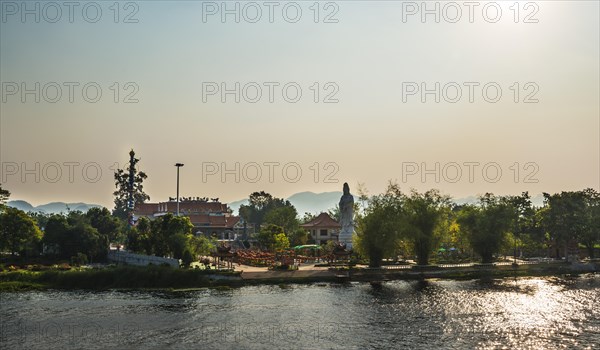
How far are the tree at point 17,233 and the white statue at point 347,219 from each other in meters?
45.3

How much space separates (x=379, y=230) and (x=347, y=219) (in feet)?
62.2

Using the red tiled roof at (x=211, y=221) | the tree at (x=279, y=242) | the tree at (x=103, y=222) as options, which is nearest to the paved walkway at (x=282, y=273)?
the tree at (x=279, y=242)

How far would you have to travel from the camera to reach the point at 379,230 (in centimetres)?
6975

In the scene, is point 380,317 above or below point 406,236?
below

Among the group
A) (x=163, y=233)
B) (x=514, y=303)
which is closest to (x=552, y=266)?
(x=514, y=303)

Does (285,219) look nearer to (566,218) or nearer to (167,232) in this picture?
(167,232)

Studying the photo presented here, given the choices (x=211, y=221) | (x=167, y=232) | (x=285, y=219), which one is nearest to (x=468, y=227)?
(x=167, y=232)

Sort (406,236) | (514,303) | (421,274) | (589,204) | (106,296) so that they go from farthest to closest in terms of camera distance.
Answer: (589,204)
(406,236)
(421,274)
(106,296)
(514,303)

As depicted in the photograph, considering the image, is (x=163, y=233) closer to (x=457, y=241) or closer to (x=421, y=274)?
(x=421, y=274)

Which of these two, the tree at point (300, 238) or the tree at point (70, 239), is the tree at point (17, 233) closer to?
the tree at point (70, 239)

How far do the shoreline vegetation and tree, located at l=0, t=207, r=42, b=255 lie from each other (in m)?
14.3

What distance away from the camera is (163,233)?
74688 mm

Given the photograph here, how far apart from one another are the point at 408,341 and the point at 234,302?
736 inches

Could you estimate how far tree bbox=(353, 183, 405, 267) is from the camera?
69.4 metres
